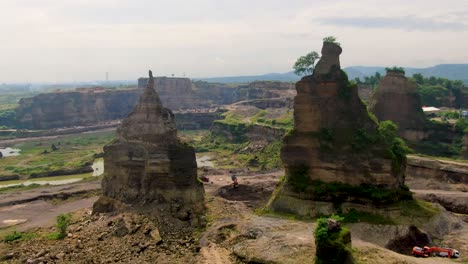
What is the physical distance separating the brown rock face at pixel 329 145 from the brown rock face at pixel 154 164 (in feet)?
33.8

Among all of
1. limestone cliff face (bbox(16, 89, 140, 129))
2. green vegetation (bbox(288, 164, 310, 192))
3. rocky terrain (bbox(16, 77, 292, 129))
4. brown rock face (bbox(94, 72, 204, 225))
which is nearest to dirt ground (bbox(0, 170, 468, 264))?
brown rock face (bbox(94, 72, 204, 225))

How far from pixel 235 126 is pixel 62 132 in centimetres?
7175

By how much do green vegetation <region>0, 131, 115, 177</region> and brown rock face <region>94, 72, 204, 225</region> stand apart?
5125 cm

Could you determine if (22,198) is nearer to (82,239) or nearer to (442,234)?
(82,239)

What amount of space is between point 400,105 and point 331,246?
2313 inches

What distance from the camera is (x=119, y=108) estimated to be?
199m

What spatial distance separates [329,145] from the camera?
4991 centimetres

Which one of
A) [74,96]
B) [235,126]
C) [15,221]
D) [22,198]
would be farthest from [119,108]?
[15,221]

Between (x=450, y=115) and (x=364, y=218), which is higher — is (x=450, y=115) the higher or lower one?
the higher one

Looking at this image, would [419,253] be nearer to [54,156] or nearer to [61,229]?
[61,229]

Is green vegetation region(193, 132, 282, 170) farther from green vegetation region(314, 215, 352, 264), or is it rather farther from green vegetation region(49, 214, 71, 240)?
green vegetation region(314, 215, 352, 264)

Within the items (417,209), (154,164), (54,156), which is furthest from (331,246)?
(54,156)

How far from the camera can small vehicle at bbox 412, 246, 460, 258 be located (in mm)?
39938

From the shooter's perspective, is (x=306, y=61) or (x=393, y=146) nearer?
(x=393, y=146)
